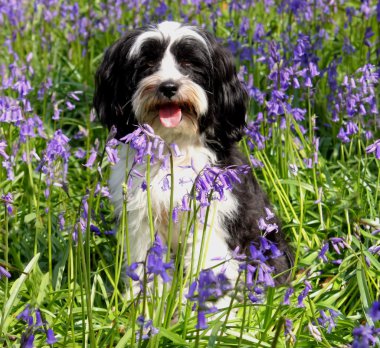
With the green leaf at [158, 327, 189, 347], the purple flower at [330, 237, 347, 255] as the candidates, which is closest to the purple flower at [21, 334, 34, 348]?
the green leaf at [158, 327, 189, 347]

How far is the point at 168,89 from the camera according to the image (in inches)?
138

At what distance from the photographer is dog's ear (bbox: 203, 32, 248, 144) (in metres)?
3.88

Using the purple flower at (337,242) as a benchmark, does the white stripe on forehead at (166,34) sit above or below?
above

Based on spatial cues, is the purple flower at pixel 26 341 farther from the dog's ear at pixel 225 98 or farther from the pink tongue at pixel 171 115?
the dog's ear at pixel 225 98

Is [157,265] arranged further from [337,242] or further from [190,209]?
[337,242]

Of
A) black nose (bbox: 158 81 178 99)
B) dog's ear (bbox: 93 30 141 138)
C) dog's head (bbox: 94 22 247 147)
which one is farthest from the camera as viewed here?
dog's ear (bbox: 93 30 141 138)

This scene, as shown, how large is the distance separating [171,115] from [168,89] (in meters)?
0.18

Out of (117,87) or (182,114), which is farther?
(117,87)

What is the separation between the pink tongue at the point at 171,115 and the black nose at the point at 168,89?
12cm

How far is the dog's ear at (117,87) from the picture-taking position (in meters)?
3.84

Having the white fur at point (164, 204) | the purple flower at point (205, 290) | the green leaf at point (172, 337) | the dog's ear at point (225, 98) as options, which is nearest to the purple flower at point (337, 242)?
the green leaf at point (172, 337)

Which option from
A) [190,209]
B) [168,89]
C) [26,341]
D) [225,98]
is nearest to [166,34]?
[168,89]

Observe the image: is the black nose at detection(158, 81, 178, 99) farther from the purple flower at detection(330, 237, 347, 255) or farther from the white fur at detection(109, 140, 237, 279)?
the purple flower at detection(330, 237, 347, 255)

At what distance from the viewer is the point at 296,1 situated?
5184mm
